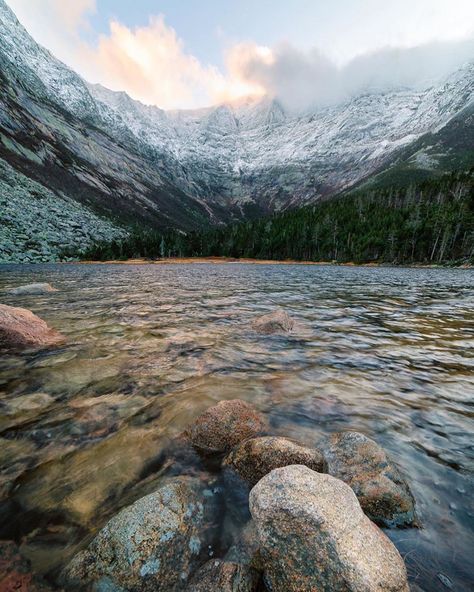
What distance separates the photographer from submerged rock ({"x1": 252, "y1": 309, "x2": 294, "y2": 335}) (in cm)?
1322

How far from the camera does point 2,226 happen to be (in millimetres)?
79312

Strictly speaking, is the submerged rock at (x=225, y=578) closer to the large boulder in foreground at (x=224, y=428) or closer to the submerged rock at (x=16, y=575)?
the submerged rock at (x=16, y=575)

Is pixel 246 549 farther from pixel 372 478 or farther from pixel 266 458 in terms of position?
pixel 372 478

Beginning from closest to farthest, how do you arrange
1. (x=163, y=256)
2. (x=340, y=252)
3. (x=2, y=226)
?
(x=2, y=226) → (x=340, y=252) → (x=163, y=256)

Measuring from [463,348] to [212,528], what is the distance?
11503 mm

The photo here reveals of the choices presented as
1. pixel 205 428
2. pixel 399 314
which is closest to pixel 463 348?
pixel 399 314

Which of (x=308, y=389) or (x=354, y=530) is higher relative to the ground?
(x=354, y=530)

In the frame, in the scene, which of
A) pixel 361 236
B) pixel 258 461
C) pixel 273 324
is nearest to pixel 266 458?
pixel 258 461

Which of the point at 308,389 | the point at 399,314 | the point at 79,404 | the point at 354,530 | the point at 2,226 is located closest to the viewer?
the point at 354,530

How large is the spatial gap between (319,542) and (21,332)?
11.3 meters

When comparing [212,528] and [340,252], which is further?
[340,252]

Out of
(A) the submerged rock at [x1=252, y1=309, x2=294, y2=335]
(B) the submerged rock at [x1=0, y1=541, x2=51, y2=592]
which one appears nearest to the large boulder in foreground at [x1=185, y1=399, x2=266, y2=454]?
(B) the submerged rock at [x1=0, y1=541, x2=51, y2=592]

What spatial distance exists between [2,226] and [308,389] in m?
97.3

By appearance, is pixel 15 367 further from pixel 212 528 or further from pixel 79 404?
pixel 212 528
